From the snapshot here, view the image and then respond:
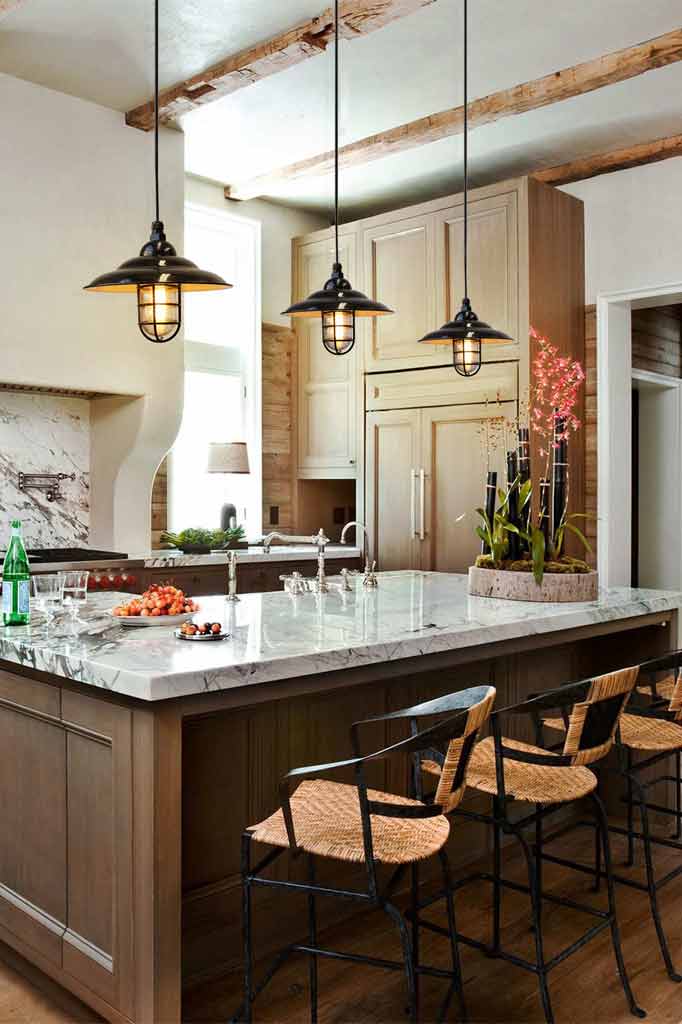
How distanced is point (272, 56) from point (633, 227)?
242cm

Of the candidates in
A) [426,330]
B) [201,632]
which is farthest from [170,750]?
[426,330]

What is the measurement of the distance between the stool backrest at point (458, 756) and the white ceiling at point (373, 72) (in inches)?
123

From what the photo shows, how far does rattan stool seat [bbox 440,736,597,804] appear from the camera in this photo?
2373 millimetres

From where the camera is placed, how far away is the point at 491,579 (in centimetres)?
357

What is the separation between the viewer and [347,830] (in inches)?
81.0

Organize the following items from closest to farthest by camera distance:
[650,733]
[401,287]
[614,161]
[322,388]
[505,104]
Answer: [650,733] < [505,104] < [614,161] < [401,287] < [322,388]

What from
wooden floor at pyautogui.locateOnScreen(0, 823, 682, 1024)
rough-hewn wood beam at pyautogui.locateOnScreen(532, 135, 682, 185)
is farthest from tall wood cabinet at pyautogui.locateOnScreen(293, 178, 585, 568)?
wooden floor at pyautogui.locateOnScreen(0, 823, 682, 1024)

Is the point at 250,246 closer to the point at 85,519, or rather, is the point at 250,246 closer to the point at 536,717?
the point at 85,519

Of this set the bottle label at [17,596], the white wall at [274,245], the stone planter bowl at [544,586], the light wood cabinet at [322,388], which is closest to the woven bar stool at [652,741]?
the stone planter bowl at [544,586]

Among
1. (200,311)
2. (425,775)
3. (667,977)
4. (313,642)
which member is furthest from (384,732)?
(200,311)

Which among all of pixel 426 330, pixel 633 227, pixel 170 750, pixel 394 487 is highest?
pixel 633 227

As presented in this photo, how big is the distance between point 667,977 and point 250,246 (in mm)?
5202

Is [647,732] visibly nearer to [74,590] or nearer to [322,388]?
[74,590]

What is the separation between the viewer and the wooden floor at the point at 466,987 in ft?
7.79
